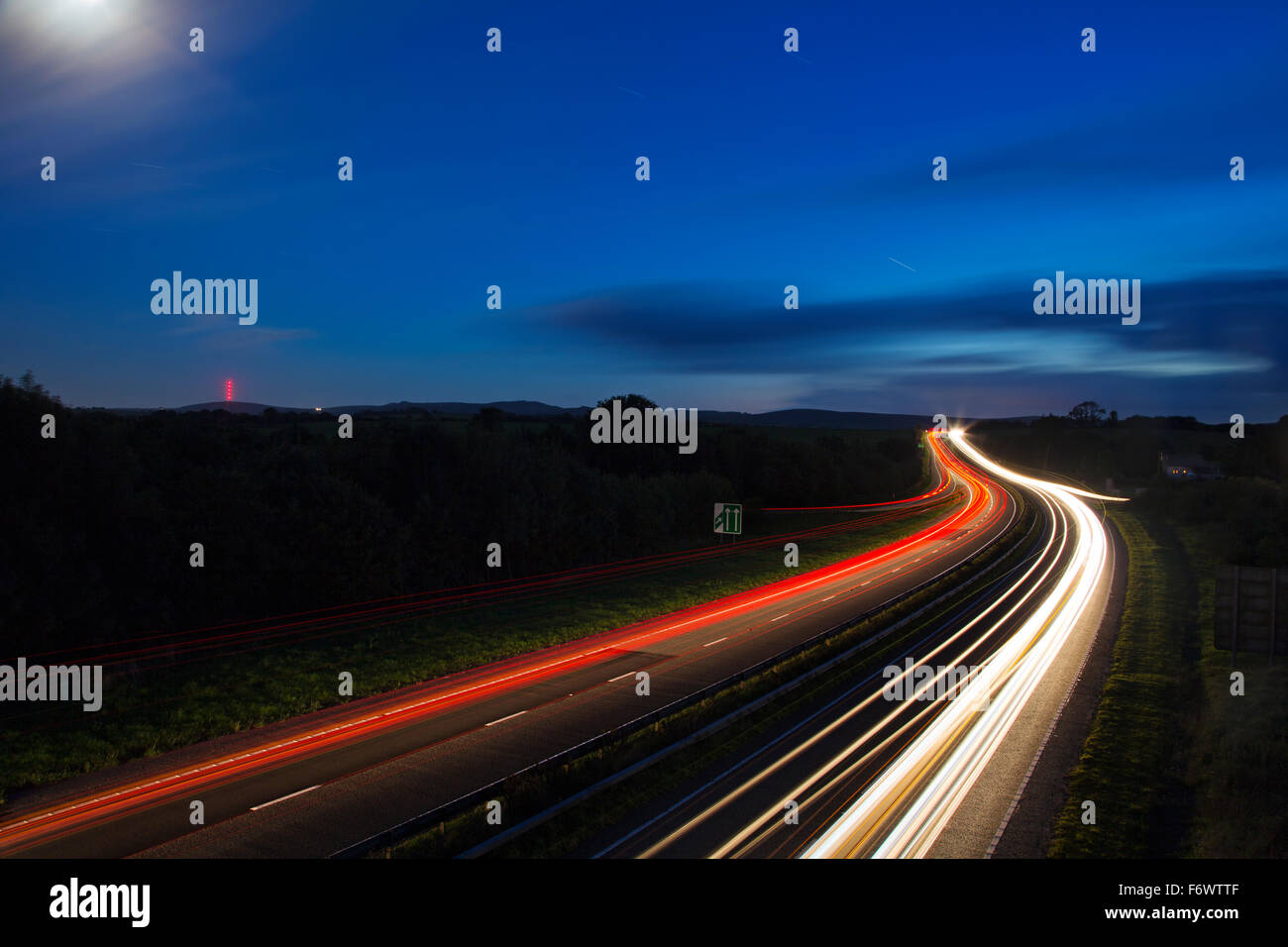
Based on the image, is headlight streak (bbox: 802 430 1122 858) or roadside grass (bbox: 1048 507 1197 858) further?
roadside grass (bbox: 1048 507 1197 858)

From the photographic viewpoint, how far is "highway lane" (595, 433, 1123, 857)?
385 inches

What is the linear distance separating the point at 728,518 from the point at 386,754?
2822 cm

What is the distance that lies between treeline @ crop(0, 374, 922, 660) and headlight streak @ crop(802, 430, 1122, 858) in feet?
61.8

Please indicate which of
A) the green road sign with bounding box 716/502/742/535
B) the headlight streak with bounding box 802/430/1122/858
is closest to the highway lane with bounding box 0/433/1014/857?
the headlight streak with bounding box 802/430/1122/858

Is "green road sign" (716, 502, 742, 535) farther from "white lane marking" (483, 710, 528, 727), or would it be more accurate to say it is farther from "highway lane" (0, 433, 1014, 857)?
"white lane marking" (483, 710, 528, 727)

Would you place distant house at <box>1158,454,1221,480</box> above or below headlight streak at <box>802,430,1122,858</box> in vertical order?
above

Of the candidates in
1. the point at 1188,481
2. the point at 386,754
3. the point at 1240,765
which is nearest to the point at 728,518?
the point at 386,754

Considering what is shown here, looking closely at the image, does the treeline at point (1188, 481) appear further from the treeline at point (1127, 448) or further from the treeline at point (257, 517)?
the treeline at point (257, 517)

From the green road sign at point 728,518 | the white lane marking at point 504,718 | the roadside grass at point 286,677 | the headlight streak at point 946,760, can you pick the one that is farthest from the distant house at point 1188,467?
the white lane marking at point 504,718

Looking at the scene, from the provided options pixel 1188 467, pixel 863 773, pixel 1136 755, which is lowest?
pixel 1136 755

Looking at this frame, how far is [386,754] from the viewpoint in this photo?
1325 cm

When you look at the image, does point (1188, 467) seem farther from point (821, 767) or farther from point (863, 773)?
point (821, 767)
